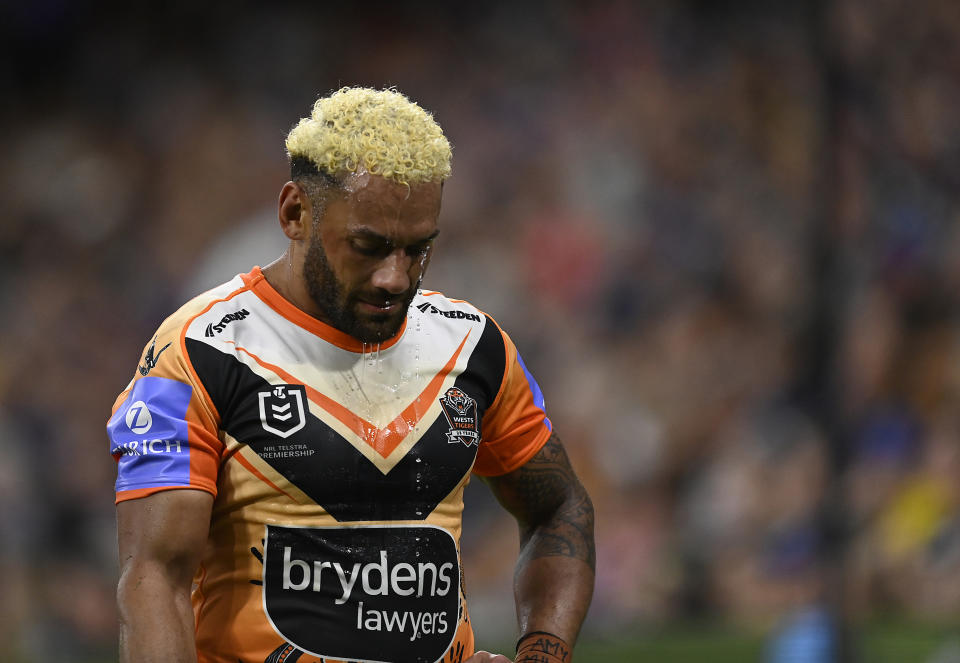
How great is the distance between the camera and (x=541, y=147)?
36.4 feet

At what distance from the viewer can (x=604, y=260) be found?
10812mm

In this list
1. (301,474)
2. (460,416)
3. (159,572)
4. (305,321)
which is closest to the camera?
(159,572)

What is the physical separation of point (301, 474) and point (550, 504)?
0.82 meters

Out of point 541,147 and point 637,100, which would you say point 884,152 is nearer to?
point 637,100

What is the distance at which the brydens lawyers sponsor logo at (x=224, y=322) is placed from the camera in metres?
2.79

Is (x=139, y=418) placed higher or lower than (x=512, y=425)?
lower

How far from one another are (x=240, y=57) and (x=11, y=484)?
4013mm

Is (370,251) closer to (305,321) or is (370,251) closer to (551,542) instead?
(305,321)

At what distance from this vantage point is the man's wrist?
3139mm

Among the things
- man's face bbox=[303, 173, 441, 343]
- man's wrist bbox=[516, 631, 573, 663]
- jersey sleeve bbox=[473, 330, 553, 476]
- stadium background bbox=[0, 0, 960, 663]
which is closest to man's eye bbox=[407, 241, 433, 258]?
man's face bbox=[303, 173, 441, 343]

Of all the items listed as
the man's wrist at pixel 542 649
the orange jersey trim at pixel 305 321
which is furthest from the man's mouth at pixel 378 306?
the man's wrist at pixel 542 649

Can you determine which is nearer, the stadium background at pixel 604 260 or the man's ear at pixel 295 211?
the man's ear at pixel 295 211

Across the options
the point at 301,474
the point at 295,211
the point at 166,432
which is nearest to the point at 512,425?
the point at 301,474

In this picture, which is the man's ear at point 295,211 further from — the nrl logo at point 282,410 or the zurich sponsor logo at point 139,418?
the zurich sponsor logo at point 139,418
